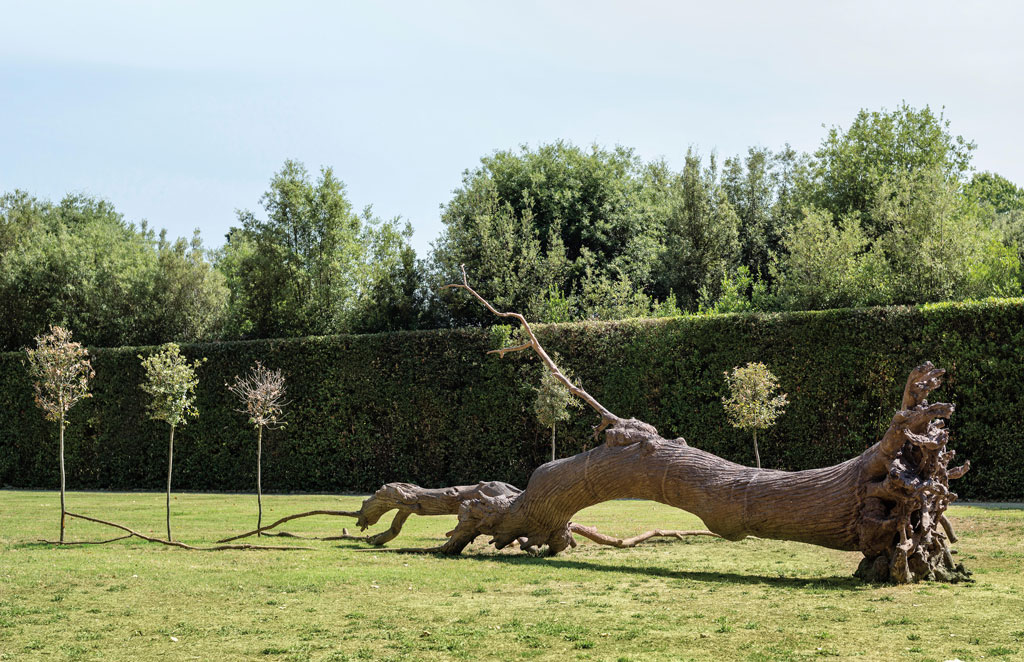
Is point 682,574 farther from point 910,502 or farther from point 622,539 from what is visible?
point 622,539

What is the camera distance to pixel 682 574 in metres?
9.86

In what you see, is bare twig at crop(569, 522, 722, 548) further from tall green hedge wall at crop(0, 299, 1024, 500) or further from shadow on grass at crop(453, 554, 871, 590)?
tall green hedge wall at crop(0, 299, 1024, 500)

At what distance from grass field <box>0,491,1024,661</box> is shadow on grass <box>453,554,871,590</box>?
35 mm

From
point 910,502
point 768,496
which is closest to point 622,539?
point 768,496

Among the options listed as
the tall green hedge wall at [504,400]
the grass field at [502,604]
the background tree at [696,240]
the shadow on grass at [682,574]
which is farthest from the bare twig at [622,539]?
the background tree at [696,240]

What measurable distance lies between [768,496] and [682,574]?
1.24m

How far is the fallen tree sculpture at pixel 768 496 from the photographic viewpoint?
348 inches

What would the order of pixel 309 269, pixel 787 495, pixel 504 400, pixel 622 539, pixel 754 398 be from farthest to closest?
pixel 309 269, pixel 504 400, pixel 754 398, pixel 622 539, pixel 787 495

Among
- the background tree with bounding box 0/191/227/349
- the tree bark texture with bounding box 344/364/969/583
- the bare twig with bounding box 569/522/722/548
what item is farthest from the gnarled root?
the background tree with bounding box 0/191/227/349

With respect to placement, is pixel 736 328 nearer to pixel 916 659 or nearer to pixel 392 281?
pixel 392 281

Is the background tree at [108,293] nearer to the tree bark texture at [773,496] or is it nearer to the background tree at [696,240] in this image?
the background tree at [696,240]

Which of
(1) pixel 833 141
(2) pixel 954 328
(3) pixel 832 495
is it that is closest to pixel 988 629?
(3) pixel 832 495

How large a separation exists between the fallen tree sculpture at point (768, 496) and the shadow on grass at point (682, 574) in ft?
0.82

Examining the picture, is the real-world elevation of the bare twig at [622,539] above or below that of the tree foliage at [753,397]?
below
